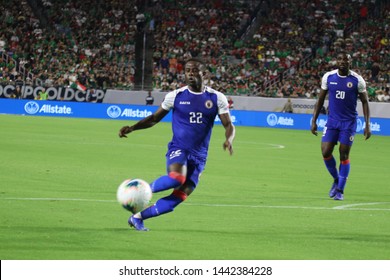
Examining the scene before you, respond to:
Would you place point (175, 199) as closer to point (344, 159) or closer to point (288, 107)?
point (344, 159)

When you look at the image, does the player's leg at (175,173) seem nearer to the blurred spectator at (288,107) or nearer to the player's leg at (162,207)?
the player's leg at (162,207)

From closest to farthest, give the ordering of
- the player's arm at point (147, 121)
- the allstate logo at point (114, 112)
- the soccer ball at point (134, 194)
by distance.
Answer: the soccer ball at point (134, 194), the player's arm at point (147, 121), the allstate logo at point (114, 112)

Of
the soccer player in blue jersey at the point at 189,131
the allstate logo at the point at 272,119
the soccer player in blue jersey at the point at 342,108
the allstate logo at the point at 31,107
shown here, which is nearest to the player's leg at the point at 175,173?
the soccer player in blue jersey at the point at 189,131

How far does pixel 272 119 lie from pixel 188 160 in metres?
33.5

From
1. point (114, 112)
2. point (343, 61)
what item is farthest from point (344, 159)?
point (114, 112)

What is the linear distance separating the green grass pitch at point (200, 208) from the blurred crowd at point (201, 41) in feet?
84.3

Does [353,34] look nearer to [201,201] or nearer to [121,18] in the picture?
[121,18]

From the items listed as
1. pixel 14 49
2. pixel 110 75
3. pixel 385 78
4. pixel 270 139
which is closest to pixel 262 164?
pixel 270 139

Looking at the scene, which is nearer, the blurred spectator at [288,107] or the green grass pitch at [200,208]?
the green grass pitch at [200,208]

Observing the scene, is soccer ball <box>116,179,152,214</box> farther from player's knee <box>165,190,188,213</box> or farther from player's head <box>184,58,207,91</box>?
player's head <box>184,58,207,91</box>

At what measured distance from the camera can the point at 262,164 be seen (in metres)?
24.5

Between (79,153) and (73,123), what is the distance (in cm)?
1652

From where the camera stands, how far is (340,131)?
16.8 meters

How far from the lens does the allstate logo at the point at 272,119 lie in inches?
1768
